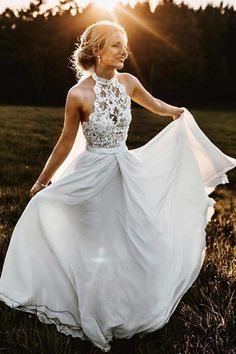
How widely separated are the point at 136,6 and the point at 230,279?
45.0 metres

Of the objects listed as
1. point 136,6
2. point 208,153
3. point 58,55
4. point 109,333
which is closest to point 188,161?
point 208,153

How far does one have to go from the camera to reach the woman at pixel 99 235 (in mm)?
3904

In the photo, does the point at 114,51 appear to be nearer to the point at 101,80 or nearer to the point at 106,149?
the point at 101,80

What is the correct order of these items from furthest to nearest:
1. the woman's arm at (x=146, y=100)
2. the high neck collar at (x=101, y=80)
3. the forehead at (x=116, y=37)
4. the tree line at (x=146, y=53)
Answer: the tree line at (x=146, y=53), the woman's arm at (x=146, y=100), the high neck collar at (x=101, y=80), the forehead at (x=116, y=37)

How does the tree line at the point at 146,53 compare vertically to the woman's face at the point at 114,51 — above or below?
above

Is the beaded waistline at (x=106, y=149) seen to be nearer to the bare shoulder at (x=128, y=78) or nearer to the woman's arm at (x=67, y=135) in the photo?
the woman's arm at (x=67, y=135)

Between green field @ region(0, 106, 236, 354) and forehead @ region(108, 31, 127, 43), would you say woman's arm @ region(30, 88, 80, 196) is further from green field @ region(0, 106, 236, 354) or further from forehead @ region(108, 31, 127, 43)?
green field @ region(0, 106, 236, 354)

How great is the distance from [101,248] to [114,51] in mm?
1570

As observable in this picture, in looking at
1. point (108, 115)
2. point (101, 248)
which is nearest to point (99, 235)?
point (101, 248)

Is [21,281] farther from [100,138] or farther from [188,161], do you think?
[188,161]

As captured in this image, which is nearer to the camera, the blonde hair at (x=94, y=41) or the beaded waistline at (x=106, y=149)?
the blonde hair at (x=94, y=41)

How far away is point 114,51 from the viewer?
3857 mm

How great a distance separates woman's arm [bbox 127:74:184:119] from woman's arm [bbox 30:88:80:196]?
0.65m

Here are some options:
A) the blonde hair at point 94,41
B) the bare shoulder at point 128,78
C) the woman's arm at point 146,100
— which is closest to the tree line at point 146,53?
the woman's arm at point 146,100
